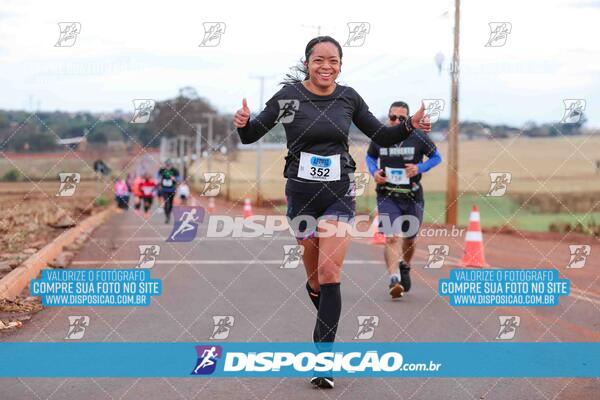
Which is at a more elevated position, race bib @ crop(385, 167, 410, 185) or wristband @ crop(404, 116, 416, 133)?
wristband @ crop(404, 116, 416, 133)

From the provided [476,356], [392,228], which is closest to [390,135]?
[476,356]

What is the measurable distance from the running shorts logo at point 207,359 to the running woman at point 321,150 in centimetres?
74

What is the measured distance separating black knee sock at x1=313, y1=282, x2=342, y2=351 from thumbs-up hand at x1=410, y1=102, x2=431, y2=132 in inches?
43.7

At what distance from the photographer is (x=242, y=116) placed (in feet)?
20.3

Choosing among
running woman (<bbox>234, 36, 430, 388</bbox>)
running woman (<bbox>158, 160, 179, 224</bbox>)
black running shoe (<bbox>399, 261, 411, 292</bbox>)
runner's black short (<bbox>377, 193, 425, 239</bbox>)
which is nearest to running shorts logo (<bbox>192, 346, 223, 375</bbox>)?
running woman (<bbox>234, 36, 430, 388</bbox>)

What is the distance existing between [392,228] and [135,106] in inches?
115

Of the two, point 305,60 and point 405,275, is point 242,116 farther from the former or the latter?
point 405,275

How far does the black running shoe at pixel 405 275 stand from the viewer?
10898 millimetres

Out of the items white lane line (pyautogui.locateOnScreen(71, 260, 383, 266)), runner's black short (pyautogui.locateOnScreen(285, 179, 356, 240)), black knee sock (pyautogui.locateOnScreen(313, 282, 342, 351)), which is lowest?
white lane line (pyautogui.locateOnScreen(71, 260, 383, 266))

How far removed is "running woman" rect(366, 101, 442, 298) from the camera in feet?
34.7

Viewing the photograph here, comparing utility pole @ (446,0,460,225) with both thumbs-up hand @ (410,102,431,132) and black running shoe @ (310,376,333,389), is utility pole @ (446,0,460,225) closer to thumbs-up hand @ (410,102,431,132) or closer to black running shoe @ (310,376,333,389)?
thumbs-up hand @ (410,102,431,132)

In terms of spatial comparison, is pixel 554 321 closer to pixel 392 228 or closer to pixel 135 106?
pixel 392 228

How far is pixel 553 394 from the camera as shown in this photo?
6074mm

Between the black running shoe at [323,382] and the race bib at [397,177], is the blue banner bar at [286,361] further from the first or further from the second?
the race bib at [397,177]
